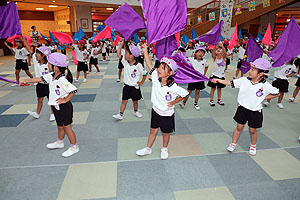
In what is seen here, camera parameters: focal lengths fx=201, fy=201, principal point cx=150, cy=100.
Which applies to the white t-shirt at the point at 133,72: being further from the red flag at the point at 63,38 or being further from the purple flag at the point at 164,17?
the red flag at the point at 63,38

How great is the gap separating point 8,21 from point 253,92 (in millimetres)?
5929

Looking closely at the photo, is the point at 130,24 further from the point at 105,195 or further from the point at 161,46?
the point at 105,195

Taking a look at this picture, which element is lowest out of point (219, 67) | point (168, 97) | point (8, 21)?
point (168, 97)

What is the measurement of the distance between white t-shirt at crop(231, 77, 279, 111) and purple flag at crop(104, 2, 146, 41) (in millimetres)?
2101

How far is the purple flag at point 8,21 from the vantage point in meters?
5.04

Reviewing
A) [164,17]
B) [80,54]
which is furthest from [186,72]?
[80,54]

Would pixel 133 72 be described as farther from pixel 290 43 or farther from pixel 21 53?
pixel 21 53

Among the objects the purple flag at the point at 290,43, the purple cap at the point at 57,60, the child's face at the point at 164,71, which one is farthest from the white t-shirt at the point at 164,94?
the purple flag at the point at 290,43

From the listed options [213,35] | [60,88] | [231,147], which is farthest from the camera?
[213,35]

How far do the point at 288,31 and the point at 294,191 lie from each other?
10.2ft

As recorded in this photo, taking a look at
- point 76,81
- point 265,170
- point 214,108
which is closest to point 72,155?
point 265,170

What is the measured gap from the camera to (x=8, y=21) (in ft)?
16.9

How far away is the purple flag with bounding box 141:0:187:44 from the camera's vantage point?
3.33 meters

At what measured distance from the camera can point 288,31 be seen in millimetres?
4145
